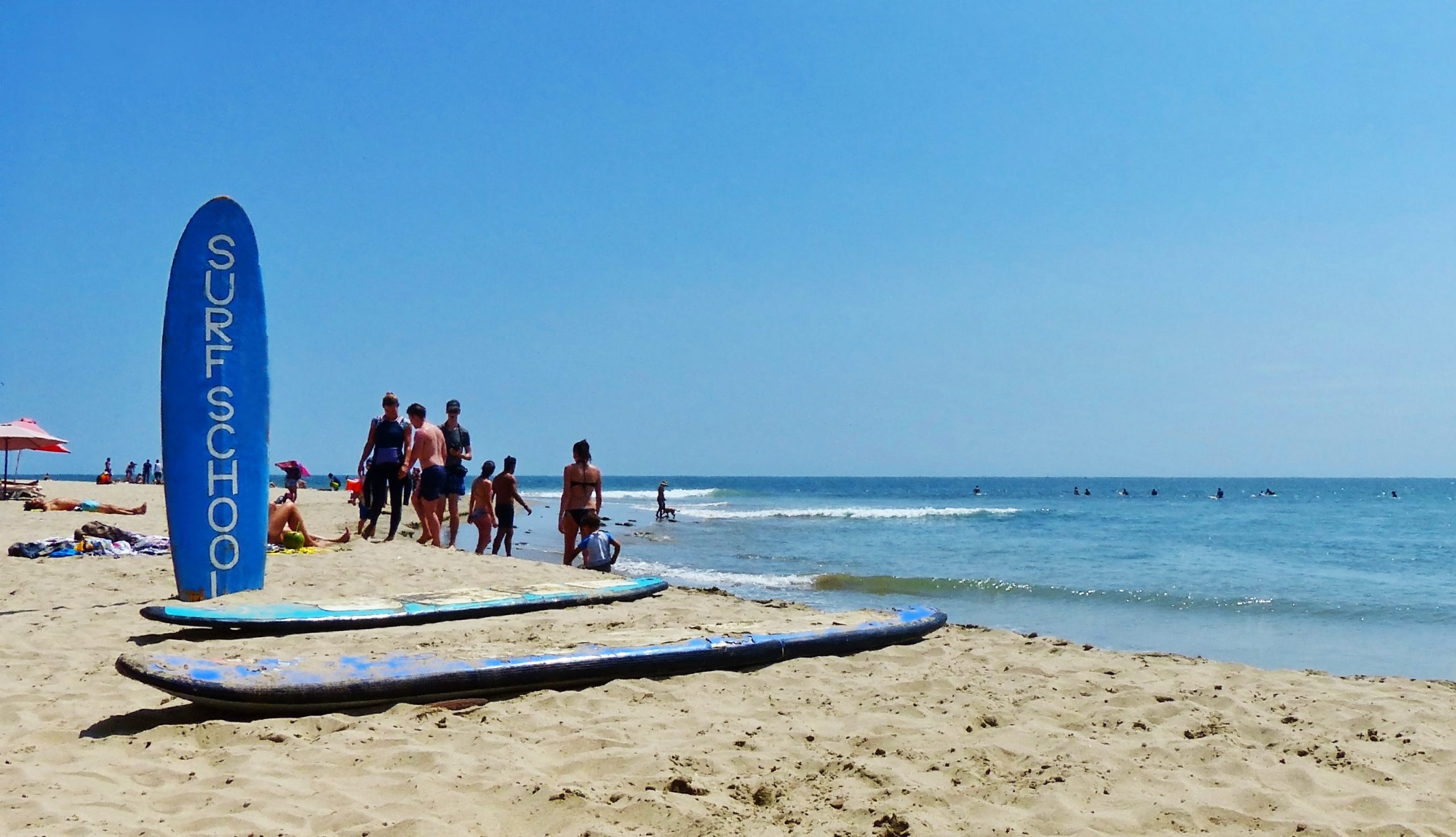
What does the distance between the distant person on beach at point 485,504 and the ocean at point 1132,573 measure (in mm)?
2035

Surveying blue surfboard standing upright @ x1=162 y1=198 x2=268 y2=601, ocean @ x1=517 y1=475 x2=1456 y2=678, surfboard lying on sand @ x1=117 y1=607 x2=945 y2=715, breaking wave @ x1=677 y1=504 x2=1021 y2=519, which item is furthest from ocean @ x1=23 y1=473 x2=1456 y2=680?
blue surfboard standing upright @ x1=162 y1=198 x2=268 y2=601

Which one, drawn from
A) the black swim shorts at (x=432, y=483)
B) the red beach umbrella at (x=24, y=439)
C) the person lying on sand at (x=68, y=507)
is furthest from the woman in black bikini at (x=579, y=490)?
the red beach umbrella at (x=24, y=439)

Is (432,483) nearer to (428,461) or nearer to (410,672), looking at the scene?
(428,461)

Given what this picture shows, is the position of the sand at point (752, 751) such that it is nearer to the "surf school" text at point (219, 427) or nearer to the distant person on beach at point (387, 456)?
the "surf school" text at point (219, 427)

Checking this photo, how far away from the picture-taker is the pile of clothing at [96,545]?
8.40m

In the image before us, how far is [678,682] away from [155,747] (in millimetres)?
2160

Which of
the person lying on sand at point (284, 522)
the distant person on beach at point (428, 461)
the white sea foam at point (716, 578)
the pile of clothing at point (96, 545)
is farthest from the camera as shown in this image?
the white sea foam at point (716, 578)

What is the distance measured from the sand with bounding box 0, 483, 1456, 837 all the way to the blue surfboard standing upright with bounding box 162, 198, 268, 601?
0.84 m

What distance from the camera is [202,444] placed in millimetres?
6082

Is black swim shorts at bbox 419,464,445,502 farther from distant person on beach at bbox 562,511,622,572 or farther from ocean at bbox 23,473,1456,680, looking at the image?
ocean at bbox 23,473,1456,680

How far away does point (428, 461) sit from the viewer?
963 centimetres

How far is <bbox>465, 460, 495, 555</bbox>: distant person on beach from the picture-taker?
1147 cm

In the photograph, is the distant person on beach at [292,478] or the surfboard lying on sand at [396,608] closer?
the surfboard lying on sand at [396,608]

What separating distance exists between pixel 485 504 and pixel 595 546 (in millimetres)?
3147
